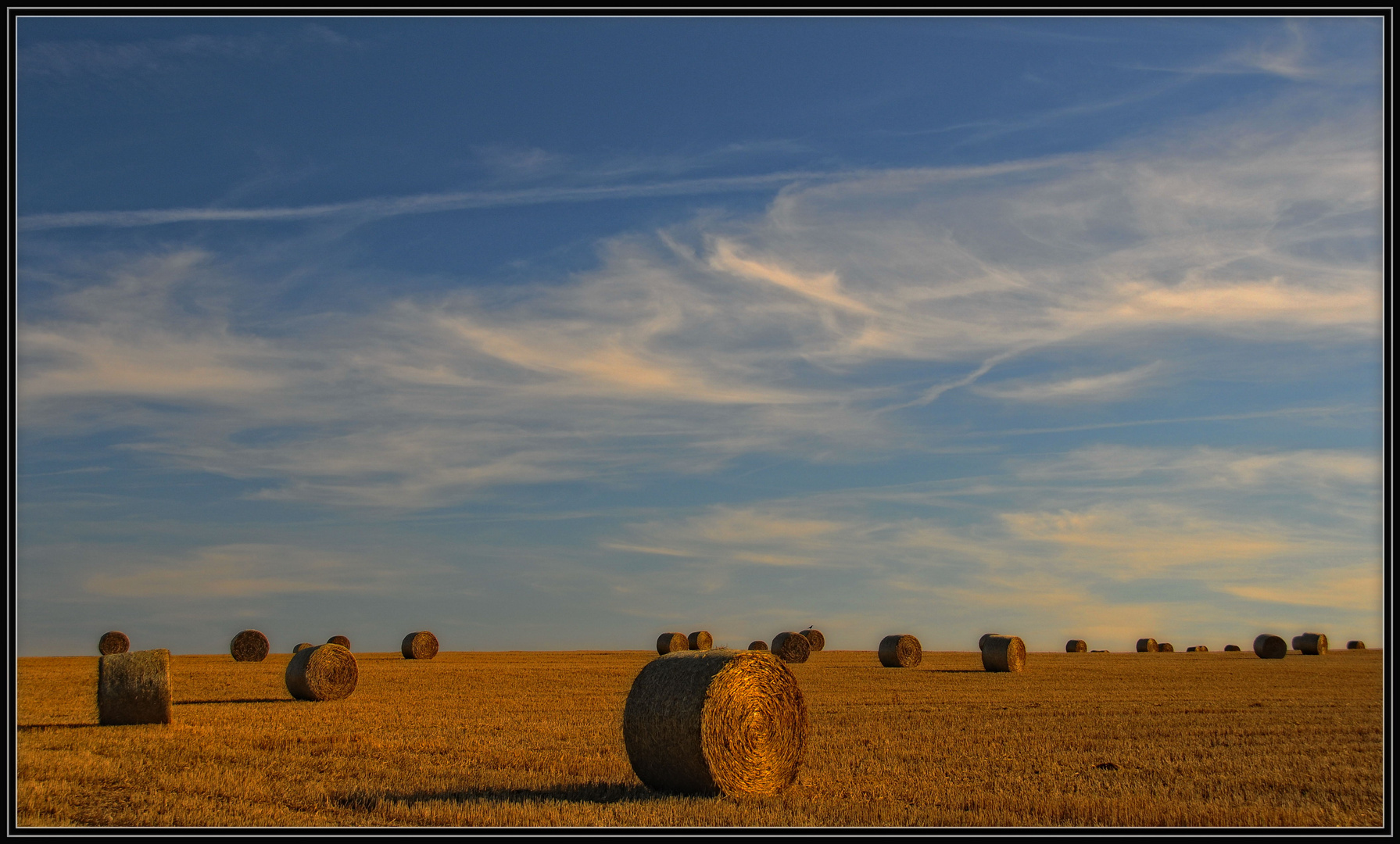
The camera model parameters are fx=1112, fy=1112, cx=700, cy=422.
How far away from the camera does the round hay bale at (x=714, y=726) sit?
1159cm

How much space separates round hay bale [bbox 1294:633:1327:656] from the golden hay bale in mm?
48305

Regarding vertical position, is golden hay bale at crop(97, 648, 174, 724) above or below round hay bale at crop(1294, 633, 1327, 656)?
above

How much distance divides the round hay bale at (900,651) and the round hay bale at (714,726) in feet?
86.3

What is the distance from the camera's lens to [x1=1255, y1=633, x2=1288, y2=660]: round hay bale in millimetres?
47469

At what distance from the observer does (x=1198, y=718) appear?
61.5 ft

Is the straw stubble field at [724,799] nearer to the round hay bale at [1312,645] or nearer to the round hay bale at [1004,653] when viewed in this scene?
the round hay bale at [1004,653]

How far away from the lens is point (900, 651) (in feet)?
126

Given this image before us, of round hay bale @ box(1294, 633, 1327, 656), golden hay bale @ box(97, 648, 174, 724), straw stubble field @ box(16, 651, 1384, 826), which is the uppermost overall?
golden hay bale @ box(97, 648, 174, 724)

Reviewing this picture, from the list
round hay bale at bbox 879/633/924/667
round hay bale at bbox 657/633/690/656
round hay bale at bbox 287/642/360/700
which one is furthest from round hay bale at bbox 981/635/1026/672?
round hay bale at bbox 287/642/360/700

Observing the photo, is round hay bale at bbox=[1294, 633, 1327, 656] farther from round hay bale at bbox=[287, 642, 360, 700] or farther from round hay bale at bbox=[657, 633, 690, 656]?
round hay bale at bbox=[287, 642, 360, 700]

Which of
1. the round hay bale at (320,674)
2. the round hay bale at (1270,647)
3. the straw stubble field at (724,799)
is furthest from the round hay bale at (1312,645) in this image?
the round hay bale at (320,674)

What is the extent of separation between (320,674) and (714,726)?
51.5 feet

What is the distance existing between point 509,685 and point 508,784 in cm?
1725

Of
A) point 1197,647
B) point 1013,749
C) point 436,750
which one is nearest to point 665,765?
point 436,750
